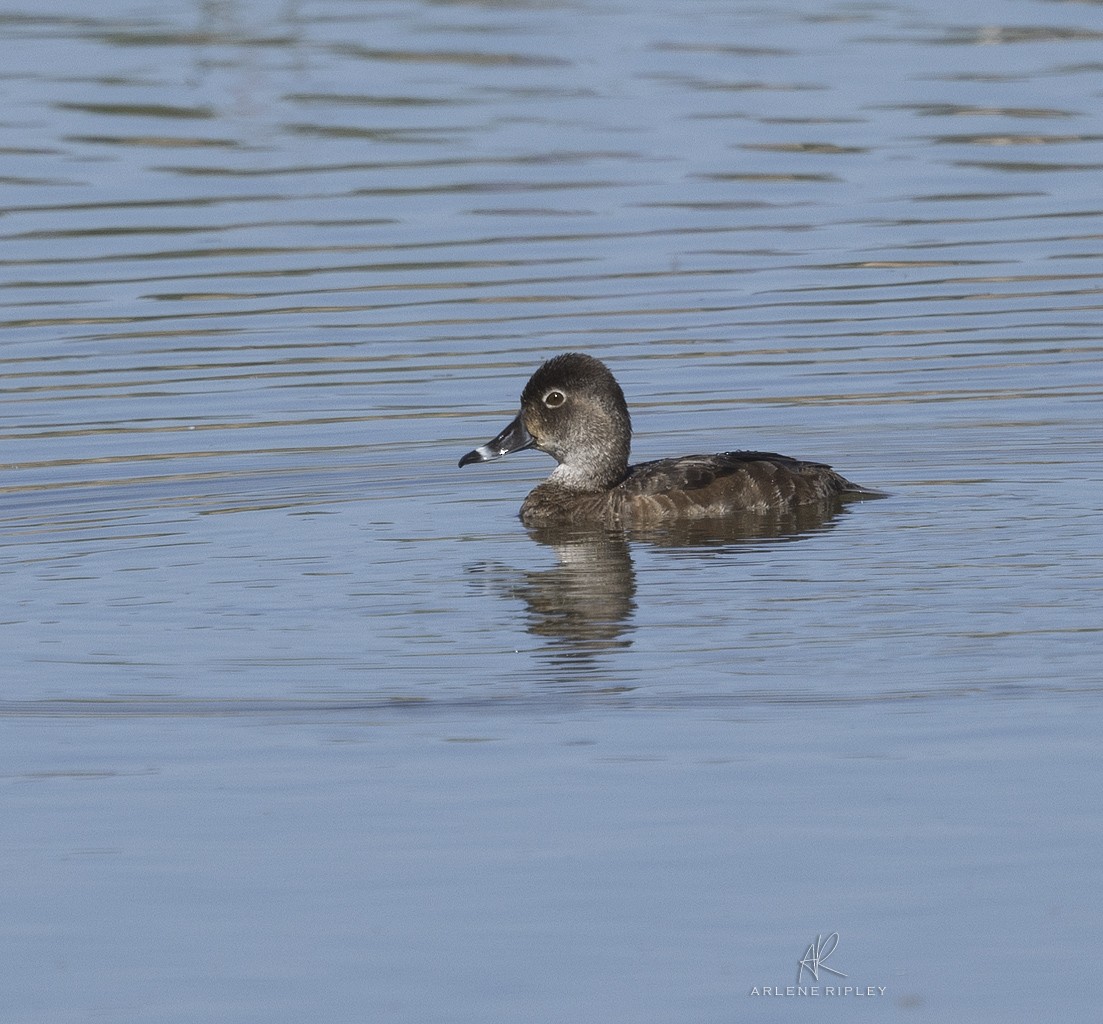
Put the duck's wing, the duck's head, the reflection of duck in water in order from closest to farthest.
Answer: the reflection of duck in water
the duck's wing
the duck's head

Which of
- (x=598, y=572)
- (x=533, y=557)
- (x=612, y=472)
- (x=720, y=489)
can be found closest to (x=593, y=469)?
(x=612, y=472)

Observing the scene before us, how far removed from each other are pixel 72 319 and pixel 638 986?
11.2m

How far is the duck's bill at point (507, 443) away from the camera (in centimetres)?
1262

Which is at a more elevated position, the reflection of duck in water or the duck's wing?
the duck's wing
